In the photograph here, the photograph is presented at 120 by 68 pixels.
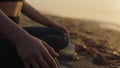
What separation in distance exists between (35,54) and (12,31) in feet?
0.46

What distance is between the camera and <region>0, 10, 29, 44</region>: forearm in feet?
5.03

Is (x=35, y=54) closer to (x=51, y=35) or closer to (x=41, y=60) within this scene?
(x=41, y=60)

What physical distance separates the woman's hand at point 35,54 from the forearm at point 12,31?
0.02 metres

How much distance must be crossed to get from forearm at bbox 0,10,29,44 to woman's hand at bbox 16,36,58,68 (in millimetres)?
23

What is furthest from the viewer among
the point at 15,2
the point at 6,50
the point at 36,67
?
the point at 15,2

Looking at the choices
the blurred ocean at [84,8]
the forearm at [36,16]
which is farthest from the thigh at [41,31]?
the blurred ocean at [84,8]

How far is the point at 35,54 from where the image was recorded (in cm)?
148

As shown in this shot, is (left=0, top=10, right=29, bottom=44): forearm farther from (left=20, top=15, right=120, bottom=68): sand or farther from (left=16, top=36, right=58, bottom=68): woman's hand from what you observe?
(left=20, top=15, right=120, bottom=68): sand

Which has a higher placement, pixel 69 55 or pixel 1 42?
pixel 1 42

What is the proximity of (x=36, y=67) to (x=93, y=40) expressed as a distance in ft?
10.2

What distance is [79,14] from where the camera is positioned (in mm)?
6508

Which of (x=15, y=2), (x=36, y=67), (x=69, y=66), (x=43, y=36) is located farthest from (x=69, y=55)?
(x=36, y=67)

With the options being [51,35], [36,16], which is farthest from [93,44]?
[51,35]

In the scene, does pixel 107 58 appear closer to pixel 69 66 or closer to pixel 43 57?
pixel 69 66
